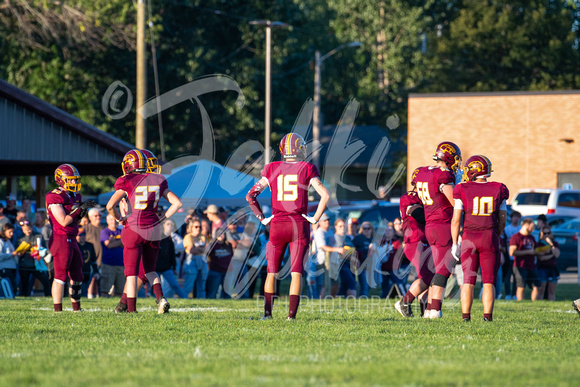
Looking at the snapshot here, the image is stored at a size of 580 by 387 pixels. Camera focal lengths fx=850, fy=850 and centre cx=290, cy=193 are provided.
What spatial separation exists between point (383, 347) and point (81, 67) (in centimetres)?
3022

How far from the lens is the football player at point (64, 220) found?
10.6 meters

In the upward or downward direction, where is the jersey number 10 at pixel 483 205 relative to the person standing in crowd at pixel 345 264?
upward

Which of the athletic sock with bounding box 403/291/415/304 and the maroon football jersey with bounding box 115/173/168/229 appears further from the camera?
the athletic sock with bounding box 403/291/415/304

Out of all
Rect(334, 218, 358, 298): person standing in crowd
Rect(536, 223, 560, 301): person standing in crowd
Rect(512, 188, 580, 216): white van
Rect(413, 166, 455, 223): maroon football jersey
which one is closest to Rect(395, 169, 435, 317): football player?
Rect(413, 166, 455, 223): maroon football jersey

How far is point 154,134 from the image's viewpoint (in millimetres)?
38750

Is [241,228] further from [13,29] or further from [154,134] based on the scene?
[154,134]

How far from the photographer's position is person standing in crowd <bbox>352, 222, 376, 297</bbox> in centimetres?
1798

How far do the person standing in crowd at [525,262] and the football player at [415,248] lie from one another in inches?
291

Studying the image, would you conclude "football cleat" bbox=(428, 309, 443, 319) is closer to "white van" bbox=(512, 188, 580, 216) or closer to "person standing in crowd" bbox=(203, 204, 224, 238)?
"person standing in crowd" bbox=(203, 204, 224, 238)

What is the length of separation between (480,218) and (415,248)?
125 cm

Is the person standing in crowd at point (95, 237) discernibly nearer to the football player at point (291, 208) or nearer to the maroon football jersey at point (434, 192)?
the football player at point (291, 208)

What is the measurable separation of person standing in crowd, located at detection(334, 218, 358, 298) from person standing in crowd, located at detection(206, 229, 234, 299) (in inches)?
88.7

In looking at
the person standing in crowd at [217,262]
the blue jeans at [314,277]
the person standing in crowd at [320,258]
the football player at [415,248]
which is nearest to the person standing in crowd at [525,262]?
the person standing in crowd at [320,258]

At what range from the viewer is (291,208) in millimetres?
9672
